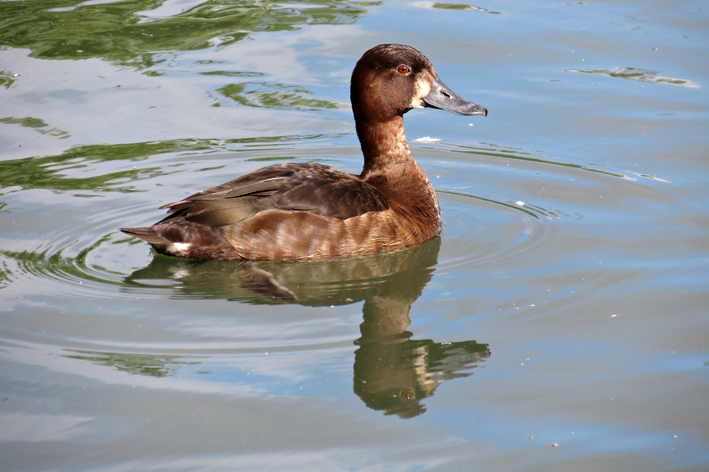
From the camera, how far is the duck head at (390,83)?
6.59m

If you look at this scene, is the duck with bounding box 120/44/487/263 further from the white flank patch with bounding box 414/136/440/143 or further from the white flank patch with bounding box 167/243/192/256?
the white flank patch with bounding box 414/136/440/143

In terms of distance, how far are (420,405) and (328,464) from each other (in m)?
0.66

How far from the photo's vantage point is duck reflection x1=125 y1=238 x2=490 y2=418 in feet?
15.0

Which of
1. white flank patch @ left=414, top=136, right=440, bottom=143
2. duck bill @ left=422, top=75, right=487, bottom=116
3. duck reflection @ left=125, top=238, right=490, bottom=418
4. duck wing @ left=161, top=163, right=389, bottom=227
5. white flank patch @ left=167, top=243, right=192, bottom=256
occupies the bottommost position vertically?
duck reflection @ left=125, top=238, right=490, bottom=418

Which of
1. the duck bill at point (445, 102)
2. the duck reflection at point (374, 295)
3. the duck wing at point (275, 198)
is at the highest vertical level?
the duck bill at point (445, 102)

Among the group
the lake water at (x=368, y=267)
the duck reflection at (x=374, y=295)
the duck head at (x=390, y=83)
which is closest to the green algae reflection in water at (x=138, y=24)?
the lake water at (x=368, y=267)

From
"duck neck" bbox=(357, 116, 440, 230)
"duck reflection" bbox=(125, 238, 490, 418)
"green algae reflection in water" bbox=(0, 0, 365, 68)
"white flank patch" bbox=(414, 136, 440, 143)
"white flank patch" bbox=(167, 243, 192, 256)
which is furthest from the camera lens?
"green algae reflection in water" bbox=(0, 0, 365, 68)

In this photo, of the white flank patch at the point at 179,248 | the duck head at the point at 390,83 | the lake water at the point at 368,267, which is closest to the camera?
the lake water at the point at 368,267

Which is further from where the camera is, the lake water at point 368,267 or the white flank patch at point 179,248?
the white flank patch at point 179,248

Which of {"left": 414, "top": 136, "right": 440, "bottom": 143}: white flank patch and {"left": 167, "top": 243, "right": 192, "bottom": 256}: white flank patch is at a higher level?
{"left": 414, "top": 136, "right": 440, "bottom": 143}: white flank patch

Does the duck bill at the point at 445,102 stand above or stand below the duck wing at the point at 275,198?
above

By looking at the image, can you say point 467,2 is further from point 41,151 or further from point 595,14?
point 41,151

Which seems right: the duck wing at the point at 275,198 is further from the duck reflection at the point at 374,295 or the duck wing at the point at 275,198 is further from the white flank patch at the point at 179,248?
the duck reflection at the point at 374,295

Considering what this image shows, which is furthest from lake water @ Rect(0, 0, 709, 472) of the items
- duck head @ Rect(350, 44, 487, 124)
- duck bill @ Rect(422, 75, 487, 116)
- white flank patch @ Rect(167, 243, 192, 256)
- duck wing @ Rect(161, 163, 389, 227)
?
duck head @ Rect(350, 44, 487, 124)
